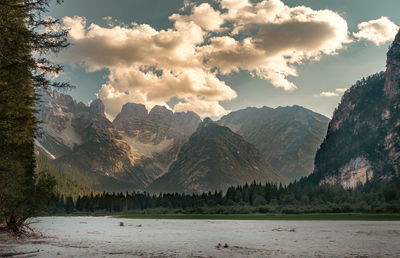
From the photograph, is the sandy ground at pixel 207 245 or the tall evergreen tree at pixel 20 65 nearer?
the tall evergreen tree at pixel 20 65

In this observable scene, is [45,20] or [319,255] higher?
[45,20]

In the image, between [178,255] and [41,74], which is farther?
[178,255]

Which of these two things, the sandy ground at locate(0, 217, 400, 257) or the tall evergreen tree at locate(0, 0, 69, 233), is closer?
the tall evergreen tree at locate(0, 0, 69, 233)

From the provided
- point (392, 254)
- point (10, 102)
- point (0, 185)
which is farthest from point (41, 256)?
point (392, 254)

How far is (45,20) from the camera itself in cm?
3388

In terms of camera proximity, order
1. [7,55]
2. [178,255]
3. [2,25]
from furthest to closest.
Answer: [178,255]
[7,55]
[2,25]

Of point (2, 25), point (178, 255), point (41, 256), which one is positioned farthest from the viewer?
point (178, 255)

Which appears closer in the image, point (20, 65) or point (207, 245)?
point (20, 65)

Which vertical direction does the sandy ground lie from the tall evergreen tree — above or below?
below

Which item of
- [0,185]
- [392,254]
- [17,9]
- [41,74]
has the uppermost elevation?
[17,9]

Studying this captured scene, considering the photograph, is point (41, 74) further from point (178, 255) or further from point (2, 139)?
point (178, 255)

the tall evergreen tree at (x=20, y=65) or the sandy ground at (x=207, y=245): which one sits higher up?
the tall evergreen tree at (x=20, y=65)

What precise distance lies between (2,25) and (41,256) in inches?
777

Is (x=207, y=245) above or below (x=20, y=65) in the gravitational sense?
below
